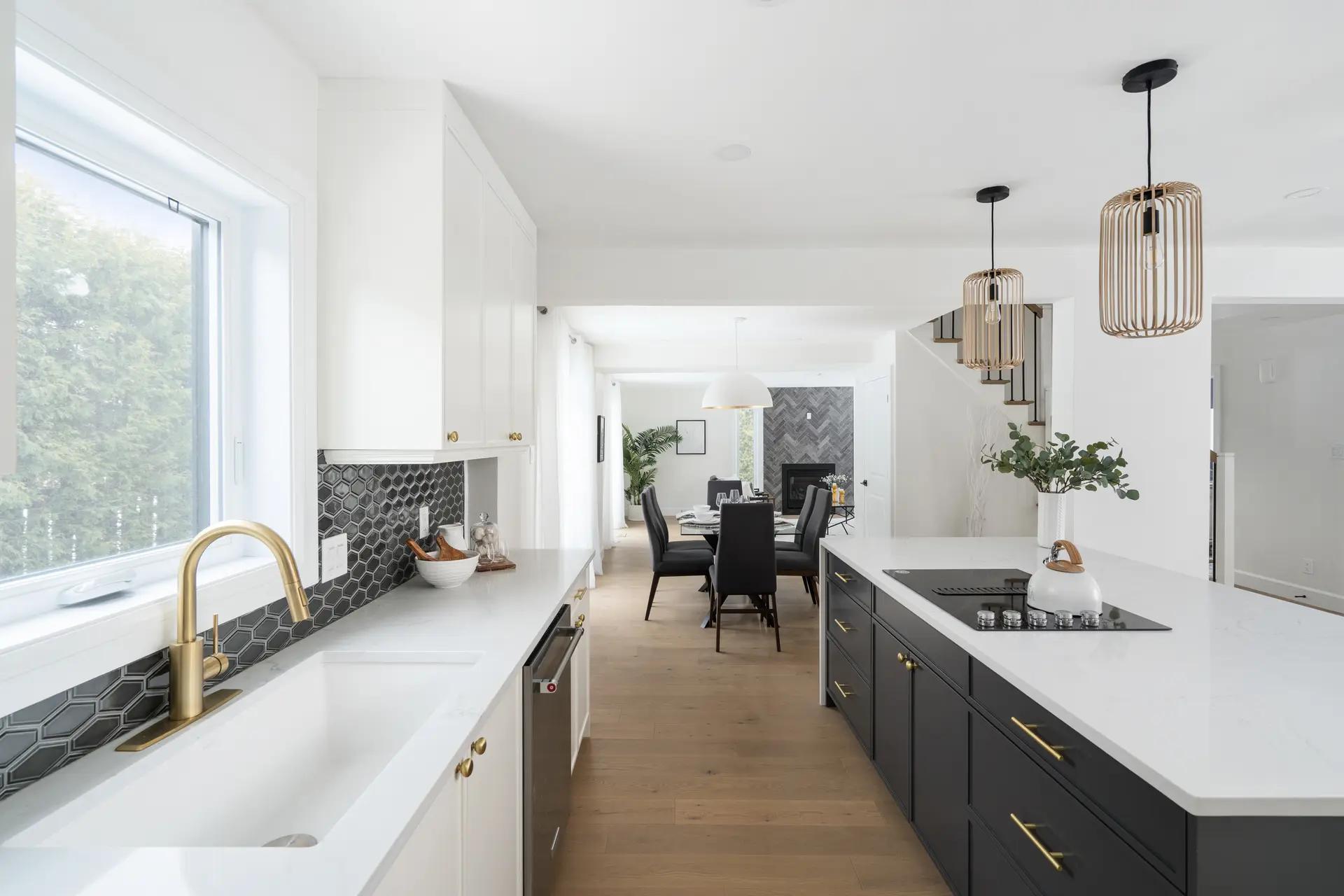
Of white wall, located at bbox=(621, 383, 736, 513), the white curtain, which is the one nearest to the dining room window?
white wall, located at bbox=(621, 383, 736, 513)

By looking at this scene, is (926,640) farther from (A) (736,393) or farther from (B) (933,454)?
(B) (933,454)

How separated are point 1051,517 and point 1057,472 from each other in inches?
10.8

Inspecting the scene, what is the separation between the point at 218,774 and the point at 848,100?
7.37ft

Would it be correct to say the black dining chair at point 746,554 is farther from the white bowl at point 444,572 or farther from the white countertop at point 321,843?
the white countertop at point 321,843

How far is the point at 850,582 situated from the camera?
9.24 ft

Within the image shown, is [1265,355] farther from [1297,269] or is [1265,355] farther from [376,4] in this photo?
[376,4]

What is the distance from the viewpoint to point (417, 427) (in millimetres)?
1765

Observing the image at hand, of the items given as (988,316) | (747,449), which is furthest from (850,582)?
(747,449)

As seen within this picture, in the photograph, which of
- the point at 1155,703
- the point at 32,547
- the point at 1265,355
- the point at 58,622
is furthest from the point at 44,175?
the point at 1265,355

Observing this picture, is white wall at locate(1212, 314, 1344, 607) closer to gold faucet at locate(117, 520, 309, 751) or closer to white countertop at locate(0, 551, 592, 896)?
white countertop at locate(0, 551, 592, 896)

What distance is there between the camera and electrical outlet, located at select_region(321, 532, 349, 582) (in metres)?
1.75

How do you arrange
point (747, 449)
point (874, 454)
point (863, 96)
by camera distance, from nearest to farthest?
point (863, 96)
point (874, 454)
point (747, 449)

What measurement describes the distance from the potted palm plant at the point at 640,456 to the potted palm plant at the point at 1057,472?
23.3 feet

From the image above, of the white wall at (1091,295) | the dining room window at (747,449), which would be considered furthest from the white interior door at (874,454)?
the dining room window at (747,449)
